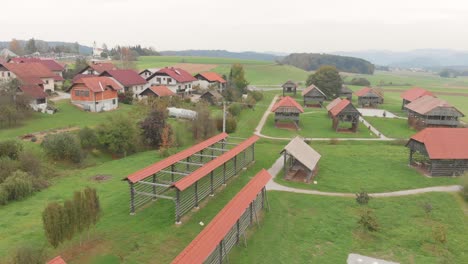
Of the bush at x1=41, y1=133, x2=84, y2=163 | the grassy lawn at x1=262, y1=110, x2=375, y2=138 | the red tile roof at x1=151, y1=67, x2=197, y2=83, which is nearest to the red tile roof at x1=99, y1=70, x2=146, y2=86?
the red tile roof at x1=151, y1=67, x2=197, y2=83

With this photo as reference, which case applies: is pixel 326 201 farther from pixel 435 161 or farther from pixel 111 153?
pixel 111 153

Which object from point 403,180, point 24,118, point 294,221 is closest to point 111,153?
point 24,118

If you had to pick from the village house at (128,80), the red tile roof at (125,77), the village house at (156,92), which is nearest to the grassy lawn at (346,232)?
the village house at (156,92)

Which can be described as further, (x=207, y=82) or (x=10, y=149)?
(x=207, y=82)

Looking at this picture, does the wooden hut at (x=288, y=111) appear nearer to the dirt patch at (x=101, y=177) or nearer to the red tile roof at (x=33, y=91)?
the dirt patch at (x=101, y=177)

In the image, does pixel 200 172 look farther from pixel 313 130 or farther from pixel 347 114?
pixel 347 114

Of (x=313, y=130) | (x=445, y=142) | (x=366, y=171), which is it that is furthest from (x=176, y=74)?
(x=445, y=142)

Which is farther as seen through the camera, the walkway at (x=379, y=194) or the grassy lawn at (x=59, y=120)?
the grassy lawn at (x=59, y=120)
